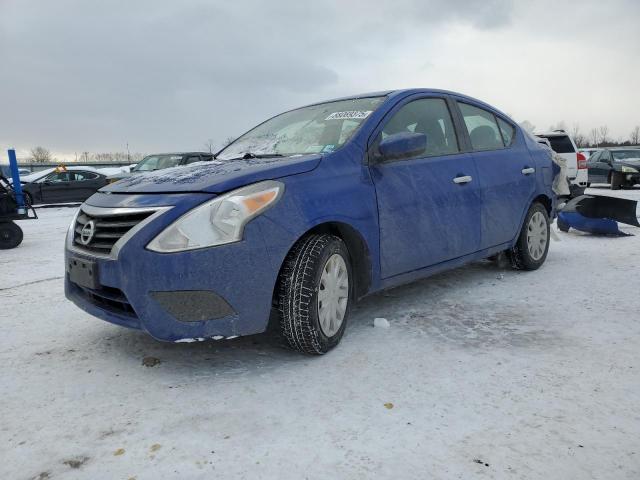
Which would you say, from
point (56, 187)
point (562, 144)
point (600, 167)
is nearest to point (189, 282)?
point (562, 144)

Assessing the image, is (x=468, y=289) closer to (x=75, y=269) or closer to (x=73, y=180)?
(x=75, y=269)

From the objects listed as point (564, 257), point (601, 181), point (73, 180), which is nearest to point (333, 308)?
point (564, 257)

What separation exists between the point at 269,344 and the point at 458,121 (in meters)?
2.32

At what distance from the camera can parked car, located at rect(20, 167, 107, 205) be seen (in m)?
15.2

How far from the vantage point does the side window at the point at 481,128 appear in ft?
13.7

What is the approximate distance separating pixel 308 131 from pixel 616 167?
16.3 metres

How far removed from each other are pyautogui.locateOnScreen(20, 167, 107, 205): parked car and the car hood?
13865mm

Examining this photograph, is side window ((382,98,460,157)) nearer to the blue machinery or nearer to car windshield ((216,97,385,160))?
car windshield ((216,97,385,160))

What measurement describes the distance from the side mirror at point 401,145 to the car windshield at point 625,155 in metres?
16.7

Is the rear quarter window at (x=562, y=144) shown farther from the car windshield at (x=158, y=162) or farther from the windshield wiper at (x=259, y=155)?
the windshield wiper at (x=259, y=155)

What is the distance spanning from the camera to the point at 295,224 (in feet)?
8.58

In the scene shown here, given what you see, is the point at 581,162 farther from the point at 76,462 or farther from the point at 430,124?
the point at 76,462

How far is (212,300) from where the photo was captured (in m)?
2.46

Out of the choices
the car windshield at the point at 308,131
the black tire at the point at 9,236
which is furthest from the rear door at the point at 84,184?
the car windshield at the point at 308,131
